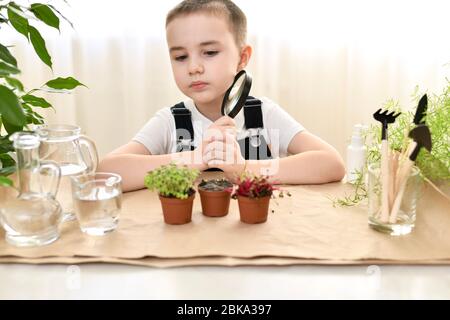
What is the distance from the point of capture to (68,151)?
979 millimetres

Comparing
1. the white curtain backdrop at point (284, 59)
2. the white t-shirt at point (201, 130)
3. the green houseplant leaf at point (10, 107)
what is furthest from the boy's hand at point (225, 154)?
the white curtain backdrop at point (284, 59)

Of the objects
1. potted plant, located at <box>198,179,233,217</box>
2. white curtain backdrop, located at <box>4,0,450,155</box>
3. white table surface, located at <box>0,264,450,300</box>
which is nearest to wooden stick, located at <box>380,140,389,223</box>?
white table surface, located at <box>0,264,450,300</box>

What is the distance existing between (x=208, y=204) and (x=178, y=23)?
0.64 meters

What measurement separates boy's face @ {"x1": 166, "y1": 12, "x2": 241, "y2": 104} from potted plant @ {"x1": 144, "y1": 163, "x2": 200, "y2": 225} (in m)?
0.53

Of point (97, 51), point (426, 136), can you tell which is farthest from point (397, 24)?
point (426, 136)

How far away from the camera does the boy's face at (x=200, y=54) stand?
1416mm

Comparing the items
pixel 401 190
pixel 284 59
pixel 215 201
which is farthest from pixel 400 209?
pixel 284 59

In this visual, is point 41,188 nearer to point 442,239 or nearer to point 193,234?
point 193,234

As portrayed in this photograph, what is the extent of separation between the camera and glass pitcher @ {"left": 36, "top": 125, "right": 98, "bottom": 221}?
0.96 m

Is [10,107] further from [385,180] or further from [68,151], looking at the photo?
[385,180]

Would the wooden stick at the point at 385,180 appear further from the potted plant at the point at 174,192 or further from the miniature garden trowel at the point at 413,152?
the potted plant at the point at 174,192

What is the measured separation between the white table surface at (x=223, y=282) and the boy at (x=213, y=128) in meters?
0.40

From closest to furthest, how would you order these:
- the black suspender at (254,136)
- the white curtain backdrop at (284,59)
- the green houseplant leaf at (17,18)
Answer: the green houseplant leaf at (17,18)
the black suspender at (254,136)
the white curtain backdrop at (284,59)

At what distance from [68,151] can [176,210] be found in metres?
0.22
